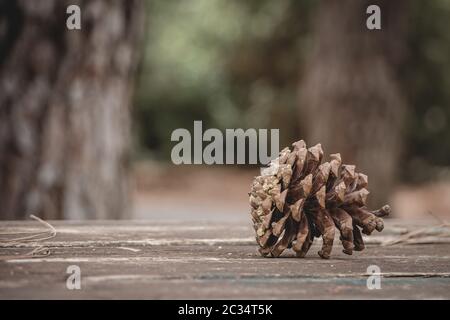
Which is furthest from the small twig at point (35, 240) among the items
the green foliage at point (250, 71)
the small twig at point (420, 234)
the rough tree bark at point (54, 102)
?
the green foliage at point (250, 71)

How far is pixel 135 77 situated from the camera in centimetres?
314

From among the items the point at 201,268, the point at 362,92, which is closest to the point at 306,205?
the point at 201,268

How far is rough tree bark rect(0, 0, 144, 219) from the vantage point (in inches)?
112

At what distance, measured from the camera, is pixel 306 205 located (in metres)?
1.35

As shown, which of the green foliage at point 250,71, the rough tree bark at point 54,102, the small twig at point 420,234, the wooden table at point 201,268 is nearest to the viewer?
the wooden table at point 201,268

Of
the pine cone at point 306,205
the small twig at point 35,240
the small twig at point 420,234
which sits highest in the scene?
the pine cone at point 306,205

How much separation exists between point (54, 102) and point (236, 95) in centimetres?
934

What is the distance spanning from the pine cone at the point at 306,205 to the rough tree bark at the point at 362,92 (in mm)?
3443

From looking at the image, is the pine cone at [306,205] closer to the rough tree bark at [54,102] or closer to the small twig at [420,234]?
the small twig at [420,234]

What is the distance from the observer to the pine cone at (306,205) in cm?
131

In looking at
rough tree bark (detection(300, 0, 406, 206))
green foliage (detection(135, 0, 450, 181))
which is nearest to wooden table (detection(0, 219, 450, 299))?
rough tree bark (detection(300, 0, 406, 206))

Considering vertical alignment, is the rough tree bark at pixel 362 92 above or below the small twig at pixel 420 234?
above

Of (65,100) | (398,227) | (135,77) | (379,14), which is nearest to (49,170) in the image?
(65,100)
